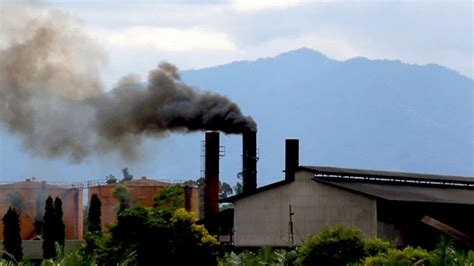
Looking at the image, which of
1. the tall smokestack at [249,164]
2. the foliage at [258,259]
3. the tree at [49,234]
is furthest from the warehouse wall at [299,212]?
the foliage at [258,259]

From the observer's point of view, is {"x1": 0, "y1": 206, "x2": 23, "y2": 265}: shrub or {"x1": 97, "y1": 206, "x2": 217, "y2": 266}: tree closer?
{"x1": 97, "y1": 206, "x2": 217, "y2": 266}: tree

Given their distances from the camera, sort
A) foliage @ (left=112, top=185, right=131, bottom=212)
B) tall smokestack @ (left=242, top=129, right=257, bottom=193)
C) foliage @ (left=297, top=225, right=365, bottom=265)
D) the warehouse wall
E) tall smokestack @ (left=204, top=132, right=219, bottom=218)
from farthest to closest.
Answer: foliage @ (left=112, top=185, right=131, bottom=212)
tall smokestack @ (left=242, top=129, right=257, bottom=193)
tall smokestack @ (left=204, top=132, right=219, bottom=218)
the warehouse wall
foliage @ (left=297, top=225, right=365, bottom=265)

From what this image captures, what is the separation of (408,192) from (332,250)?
23.0m

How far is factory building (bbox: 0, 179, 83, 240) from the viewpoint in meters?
98.7

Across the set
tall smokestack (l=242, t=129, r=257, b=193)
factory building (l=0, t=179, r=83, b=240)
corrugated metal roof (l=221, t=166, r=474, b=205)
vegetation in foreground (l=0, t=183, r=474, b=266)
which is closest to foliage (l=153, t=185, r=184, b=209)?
factory building (l=0, t=179, r=83, b=240)

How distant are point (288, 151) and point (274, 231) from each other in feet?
→ 39.7

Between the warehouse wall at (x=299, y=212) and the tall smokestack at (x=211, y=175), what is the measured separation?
8361 millimetres

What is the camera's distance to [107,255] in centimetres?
3938

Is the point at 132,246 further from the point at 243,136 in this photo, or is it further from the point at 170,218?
the point at 243,136

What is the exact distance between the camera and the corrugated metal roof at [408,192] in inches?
2271

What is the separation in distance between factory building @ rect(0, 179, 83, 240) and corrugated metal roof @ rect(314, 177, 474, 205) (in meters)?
43.4

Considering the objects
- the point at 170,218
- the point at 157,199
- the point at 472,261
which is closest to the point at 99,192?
the point at 157,199

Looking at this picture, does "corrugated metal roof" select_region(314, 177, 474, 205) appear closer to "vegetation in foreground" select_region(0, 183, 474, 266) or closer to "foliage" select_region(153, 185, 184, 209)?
"vegetation in foreground" select_region(0, 183, 474, 266)

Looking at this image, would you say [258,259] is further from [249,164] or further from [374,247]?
[249,164]
